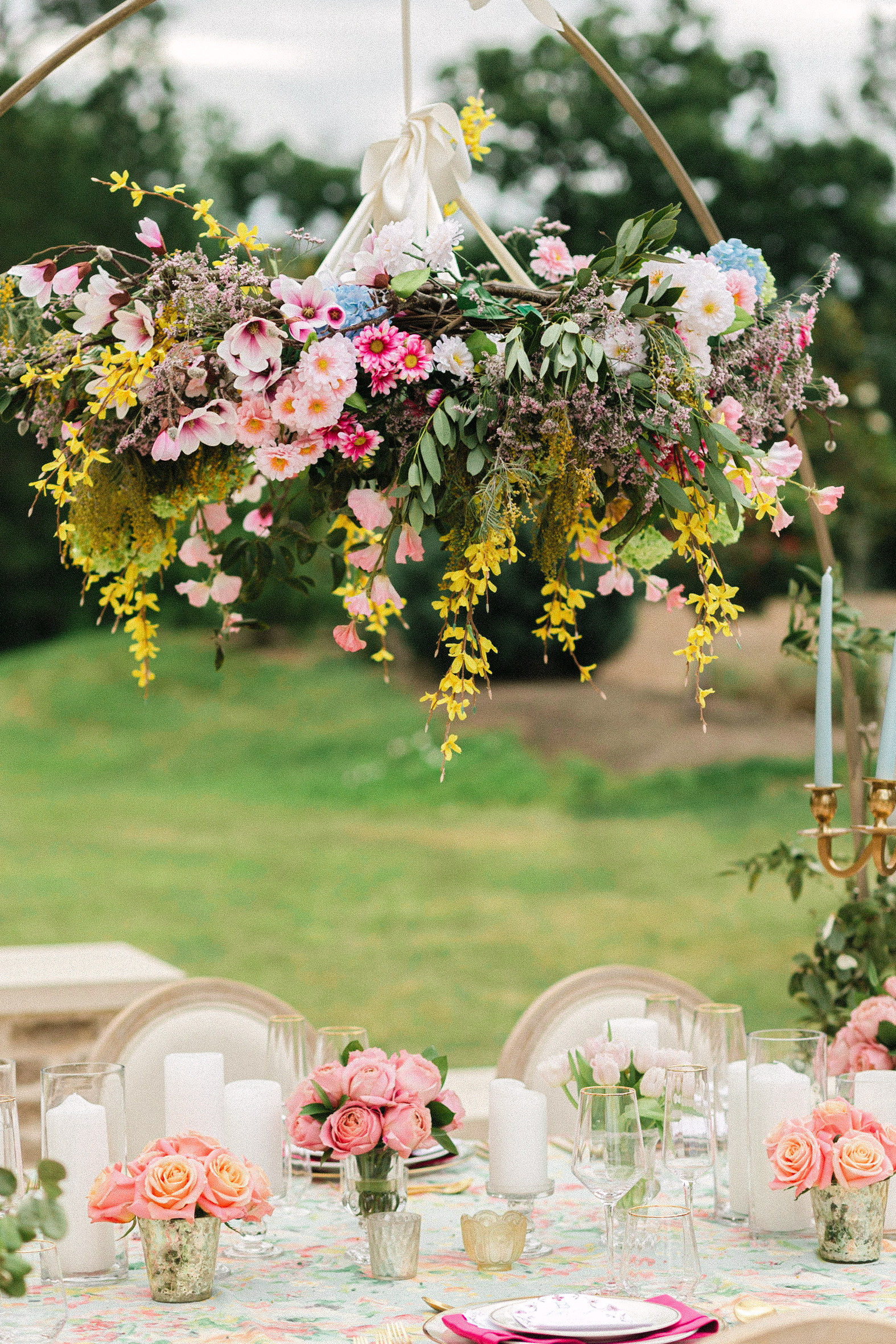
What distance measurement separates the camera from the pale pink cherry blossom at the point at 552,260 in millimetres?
1890

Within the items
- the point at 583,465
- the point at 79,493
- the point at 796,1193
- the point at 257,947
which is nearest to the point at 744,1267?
the point at 796,1193

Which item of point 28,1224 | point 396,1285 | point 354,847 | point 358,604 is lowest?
point 396,1285

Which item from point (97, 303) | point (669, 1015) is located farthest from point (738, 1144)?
point (97, 303)

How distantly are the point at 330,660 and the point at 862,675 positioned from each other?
6848 millimetres

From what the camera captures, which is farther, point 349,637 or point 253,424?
→ point 349,637

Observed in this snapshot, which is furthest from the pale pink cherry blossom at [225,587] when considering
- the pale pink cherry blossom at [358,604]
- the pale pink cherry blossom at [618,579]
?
the pale pink cherry blossom at [618,579]

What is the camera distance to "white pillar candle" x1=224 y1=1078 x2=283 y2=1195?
69.3 inches

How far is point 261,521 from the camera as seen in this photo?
1.94 m

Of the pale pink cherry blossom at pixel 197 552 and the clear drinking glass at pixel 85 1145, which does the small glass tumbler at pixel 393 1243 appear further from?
the pale pink cherry blossom at pixel 197 552

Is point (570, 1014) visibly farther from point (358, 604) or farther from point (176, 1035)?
point (358, 604)

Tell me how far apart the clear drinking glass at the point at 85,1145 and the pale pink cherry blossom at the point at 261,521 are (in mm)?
690

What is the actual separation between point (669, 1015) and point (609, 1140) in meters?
0.55

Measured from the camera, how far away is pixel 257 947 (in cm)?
838

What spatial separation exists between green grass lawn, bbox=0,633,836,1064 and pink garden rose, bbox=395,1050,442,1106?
5.36 meters
